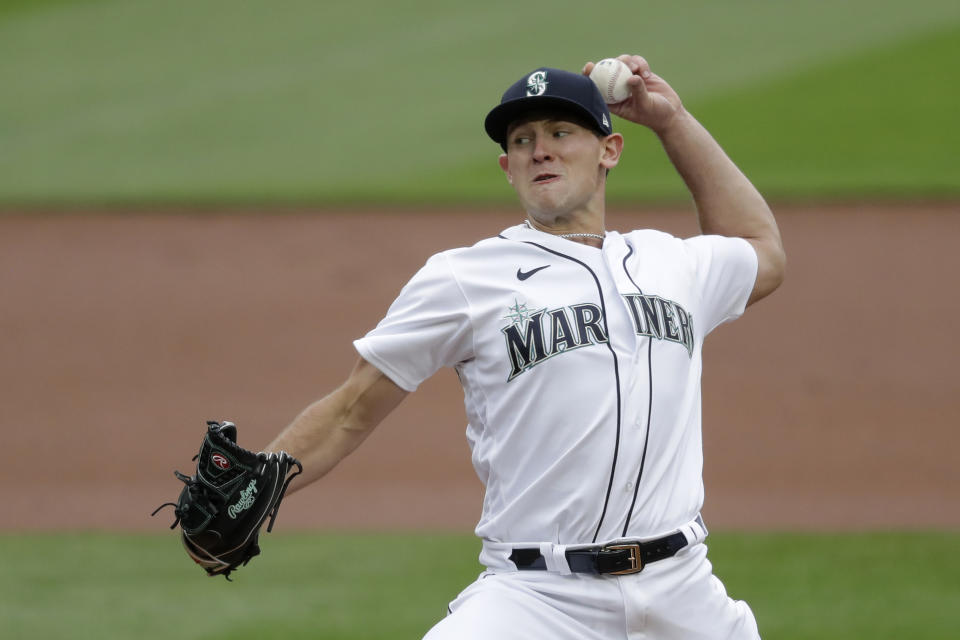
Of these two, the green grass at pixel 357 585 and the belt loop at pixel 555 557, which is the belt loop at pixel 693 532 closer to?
the belt loop at pixel 555 557

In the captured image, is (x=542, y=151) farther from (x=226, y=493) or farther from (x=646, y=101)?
(x=226, y=493)

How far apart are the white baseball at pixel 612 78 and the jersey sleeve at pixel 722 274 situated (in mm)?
522

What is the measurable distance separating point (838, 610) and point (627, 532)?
4.16m

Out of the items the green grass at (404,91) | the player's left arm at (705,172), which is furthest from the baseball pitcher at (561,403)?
the green grass at (404,91)

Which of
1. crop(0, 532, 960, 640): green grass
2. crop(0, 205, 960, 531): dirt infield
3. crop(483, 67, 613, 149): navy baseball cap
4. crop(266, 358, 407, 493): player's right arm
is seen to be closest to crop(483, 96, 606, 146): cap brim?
crop(483, 67, 613, 149): navy baseball cap

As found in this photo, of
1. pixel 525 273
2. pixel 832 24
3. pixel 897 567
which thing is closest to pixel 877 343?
pixel 897 567

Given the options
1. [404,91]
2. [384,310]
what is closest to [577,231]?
[384,310]

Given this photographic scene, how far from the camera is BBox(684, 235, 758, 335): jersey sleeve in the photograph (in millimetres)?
3559

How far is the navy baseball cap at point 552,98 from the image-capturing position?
11.0 ft

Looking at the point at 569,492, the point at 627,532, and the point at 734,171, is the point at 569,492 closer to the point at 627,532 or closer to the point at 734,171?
the point at 627,532

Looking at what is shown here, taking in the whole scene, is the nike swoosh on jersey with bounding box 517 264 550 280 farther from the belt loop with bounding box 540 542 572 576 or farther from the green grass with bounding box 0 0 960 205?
the green grass with bounding box 0 0 960 205

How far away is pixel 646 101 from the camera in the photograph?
148 inches

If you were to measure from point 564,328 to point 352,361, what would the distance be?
8104 mm

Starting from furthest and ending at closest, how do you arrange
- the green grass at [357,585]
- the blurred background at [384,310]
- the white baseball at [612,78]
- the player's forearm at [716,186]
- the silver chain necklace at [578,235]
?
the blurred background at [384,310] < the green grass at [357,585] < the player's forearm at [716,186] < the white baseball at [612,78] < the silver chain necklace at [578,235]
